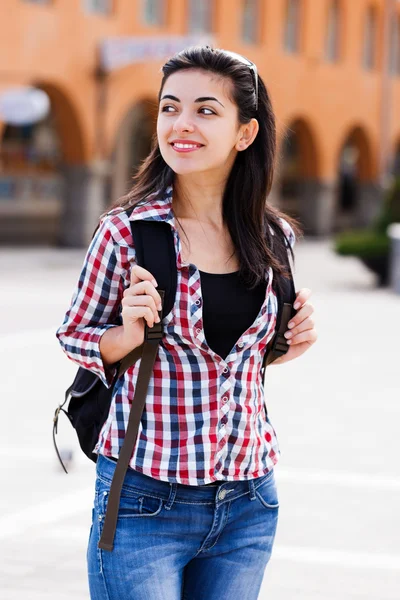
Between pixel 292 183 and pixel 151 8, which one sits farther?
pixel 292 183

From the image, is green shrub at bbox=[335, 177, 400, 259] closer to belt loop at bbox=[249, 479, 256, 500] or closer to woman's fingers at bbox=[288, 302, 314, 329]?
woman's fingers at bbox=[288, 302, 314, 329]

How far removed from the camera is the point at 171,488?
108 inches

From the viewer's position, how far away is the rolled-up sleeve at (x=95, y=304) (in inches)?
111

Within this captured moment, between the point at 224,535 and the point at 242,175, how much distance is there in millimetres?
859

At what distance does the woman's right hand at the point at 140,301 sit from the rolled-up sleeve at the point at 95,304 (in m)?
0.12

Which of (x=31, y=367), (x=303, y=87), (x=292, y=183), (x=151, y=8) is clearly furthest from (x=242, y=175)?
(x=292, y=183)

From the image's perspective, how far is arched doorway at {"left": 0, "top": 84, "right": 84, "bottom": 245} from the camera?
2889 centimetres

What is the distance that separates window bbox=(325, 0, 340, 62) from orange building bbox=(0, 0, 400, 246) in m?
0.03

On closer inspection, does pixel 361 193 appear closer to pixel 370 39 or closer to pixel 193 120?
pixel 370 39

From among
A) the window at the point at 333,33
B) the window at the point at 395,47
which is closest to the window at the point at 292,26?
the window at the point at 333,33

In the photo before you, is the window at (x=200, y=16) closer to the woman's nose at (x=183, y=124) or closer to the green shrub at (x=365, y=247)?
the green shrub at (x=365, y=247)

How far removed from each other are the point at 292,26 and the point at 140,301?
1303 inches

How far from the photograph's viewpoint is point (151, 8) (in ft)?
93.5

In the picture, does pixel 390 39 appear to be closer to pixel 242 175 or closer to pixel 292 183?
pixel 292 183
